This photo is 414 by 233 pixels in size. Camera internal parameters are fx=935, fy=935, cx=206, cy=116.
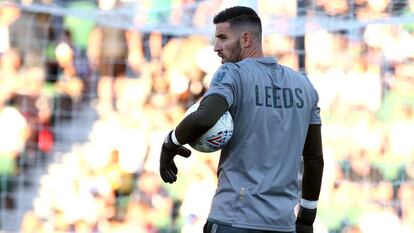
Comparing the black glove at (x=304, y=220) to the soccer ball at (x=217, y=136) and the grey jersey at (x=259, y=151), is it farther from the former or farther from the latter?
the soccer ball at (x=217, y=136)

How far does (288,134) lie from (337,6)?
3812 mm

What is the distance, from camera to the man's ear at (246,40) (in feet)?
9.71

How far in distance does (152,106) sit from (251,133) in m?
5.55

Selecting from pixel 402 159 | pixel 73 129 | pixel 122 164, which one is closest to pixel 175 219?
pixel 122 164

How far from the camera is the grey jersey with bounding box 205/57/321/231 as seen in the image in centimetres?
285

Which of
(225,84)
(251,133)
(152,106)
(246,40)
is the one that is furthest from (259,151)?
(152,106)

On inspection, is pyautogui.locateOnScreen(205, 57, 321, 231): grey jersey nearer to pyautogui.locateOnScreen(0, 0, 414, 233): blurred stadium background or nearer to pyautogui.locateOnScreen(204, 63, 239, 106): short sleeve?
pyautogui.locateOnScreen(204, 63, 239, 106): short sleeve

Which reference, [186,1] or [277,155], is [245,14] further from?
[186,1]

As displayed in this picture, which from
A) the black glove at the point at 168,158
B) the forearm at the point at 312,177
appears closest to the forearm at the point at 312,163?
the forearm at the point at 312,177

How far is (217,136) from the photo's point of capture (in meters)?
2.80

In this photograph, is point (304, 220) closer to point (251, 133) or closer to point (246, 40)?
point (251, 133)

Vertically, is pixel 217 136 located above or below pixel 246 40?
below

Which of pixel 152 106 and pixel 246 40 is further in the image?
pixel 152 106

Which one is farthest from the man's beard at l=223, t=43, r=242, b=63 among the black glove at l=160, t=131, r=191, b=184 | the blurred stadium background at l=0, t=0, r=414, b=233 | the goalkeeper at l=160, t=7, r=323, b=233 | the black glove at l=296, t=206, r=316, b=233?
the blurred stadium background at l=0, t=0, r=414, b=233
